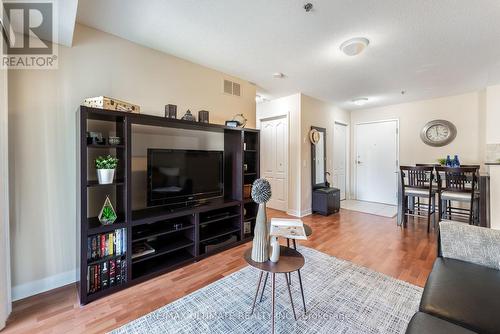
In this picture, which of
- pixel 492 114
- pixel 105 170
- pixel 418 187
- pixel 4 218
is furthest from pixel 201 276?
pixel 492 114

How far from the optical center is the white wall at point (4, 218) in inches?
60.7

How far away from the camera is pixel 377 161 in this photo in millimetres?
5391

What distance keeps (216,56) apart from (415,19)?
6.84 feet

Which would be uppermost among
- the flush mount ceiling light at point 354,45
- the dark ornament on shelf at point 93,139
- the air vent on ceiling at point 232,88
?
the flush mount ceiling light at point 354,45

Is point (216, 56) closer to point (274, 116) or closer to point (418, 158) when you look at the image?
point (274, 116)

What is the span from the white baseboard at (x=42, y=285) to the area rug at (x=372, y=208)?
4827 mm

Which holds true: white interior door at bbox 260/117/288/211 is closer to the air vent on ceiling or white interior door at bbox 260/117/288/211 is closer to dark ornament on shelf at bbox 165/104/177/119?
the air vent on ceiling

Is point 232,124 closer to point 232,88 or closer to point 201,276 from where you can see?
point 232,88

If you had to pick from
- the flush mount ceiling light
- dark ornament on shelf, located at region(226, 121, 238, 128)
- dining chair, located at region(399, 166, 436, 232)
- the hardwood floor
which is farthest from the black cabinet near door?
the flush mount ceiling light

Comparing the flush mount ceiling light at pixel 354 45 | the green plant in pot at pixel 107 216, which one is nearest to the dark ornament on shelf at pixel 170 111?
the green plant in pot at pixel 107 216

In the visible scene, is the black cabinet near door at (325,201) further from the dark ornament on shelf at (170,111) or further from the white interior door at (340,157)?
the dark ornament on shelf at (170,111)

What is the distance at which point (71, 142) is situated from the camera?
2047mm

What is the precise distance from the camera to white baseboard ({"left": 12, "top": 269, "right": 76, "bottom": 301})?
1.83m

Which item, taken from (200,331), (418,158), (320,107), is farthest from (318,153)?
(200,331)
